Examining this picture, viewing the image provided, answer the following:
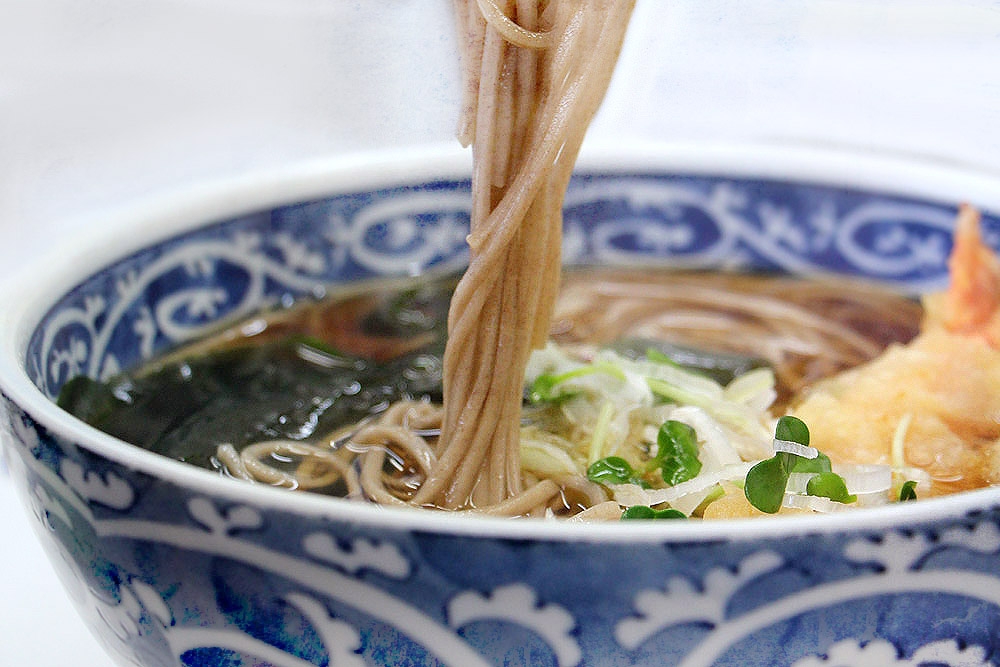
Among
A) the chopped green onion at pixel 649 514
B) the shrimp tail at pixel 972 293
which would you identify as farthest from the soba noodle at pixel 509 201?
the shrimp tail at pixel 972 293

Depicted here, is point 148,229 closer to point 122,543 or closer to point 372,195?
point 372,195

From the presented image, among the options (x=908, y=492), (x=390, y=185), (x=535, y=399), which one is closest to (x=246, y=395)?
(x=535, y=399)

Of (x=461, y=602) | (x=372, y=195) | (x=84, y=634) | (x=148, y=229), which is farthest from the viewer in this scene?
(x=372, y=195)

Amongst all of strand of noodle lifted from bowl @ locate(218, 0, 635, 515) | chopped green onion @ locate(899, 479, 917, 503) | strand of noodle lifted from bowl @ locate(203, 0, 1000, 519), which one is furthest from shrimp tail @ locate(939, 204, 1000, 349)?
strand of noodle lifted from bowl @ locate(218, 0, 635, 515)

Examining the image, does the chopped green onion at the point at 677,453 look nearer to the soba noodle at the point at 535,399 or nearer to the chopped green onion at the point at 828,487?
the soba noodle at the point at 535,399

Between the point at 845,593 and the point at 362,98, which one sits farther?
the point at 362,98

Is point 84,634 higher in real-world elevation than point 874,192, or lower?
lower

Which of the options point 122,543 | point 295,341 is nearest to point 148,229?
point 295,341
